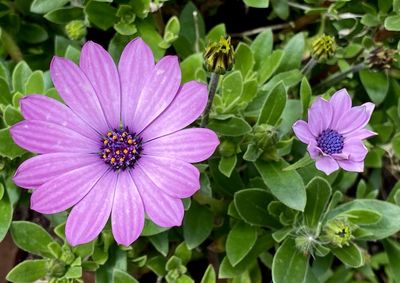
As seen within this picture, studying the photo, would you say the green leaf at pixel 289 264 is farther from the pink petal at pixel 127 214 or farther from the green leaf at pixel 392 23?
the green leaf at pixel 392 23

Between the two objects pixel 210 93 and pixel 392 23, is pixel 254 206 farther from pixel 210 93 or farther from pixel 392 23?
pixel 392 23

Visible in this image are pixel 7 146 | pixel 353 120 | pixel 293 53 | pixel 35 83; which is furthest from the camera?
pixel 293 53

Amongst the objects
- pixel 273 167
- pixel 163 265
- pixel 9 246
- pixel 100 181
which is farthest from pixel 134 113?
pixel 9 246

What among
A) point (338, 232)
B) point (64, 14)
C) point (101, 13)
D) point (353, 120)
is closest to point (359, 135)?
point (353, 120)

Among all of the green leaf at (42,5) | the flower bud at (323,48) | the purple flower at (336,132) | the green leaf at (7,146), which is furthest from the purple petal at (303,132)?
the green leaf at (42,5)

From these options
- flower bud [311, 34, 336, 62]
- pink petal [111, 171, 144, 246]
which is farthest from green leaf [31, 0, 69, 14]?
flower bud [311, 34, 336, 62]

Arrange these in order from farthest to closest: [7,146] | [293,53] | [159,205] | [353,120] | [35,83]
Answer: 1. [293,53]
2. [35,83]
3. [7,146]
4. [353,120]
5. [159,205]
